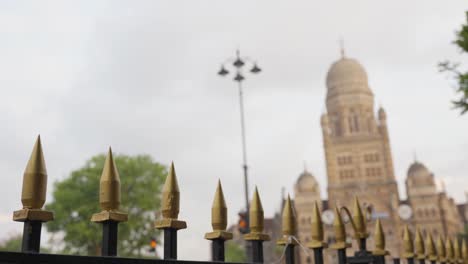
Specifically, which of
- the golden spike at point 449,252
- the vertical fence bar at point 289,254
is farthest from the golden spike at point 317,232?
the golden spike at point 449,252

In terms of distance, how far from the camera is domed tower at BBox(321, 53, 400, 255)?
202 ft

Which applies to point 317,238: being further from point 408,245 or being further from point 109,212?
point 408,245

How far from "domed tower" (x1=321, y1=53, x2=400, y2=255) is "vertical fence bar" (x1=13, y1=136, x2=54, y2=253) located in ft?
200

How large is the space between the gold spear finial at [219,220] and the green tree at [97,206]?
24295mm

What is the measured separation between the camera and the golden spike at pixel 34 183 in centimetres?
189

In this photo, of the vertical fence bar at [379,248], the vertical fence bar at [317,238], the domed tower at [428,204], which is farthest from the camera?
the domed tower at [428,204]

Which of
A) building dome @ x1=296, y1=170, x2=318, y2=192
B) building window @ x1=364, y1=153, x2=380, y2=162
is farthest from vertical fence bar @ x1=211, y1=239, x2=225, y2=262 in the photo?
building window @ x1=364, y1=153, x2=380, y2=162

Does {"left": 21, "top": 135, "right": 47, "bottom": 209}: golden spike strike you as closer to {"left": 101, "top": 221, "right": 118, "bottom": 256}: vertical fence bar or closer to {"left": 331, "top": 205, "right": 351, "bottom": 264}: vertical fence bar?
{"left": 101, "top": 221, "right": 118, "bottom": 256}: vertical fence bar

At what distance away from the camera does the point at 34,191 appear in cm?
190

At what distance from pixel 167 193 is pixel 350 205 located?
2439 inches

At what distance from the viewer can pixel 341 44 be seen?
3147 inches

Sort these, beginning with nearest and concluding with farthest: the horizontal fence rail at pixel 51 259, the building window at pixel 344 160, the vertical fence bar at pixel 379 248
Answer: the horizontal fence rail at pixel 51 259 < the vertical fence bar at pixel 379 248 < the building window at pixel 344 160

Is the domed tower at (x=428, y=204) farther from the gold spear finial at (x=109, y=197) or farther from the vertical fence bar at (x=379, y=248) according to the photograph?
the gold spear finial at (x=109, y=197)

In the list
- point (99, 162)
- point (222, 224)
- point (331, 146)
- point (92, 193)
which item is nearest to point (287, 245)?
point (222, 224)
